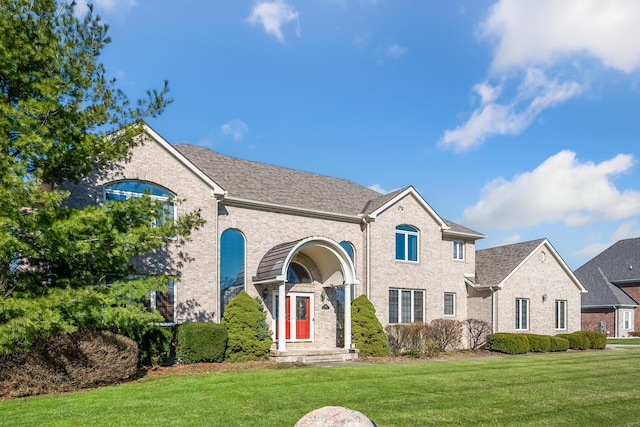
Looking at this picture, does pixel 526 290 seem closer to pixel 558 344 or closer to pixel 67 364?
pixel 558 344

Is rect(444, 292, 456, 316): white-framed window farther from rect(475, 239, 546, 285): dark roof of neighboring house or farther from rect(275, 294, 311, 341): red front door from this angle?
rect(275, 294, 311, 341): red front door

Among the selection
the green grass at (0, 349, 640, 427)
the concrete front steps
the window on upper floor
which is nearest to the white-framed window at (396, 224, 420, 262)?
the concrete front steps

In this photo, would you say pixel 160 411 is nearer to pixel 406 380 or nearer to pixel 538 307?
pixel 406 380

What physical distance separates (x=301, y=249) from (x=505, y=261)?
13.4 meters

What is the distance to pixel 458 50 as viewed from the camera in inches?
642

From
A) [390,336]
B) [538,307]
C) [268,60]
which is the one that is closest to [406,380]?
[390,336]

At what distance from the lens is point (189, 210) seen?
1795cm

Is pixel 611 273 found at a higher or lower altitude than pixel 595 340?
higher

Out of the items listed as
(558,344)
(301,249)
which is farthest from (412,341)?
(558,344)

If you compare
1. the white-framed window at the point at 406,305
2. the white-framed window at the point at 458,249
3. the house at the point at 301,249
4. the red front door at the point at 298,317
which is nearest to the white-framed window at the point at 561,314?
the house at the point at 301,249

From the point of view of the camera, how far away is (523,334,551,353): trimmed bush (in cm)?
2458

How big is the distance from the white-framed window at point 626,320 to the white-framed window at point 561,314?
18235 millimetres

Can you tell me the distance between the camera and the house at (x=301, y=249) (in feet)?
58.0

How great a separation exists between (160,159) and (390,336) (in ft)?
36.9
